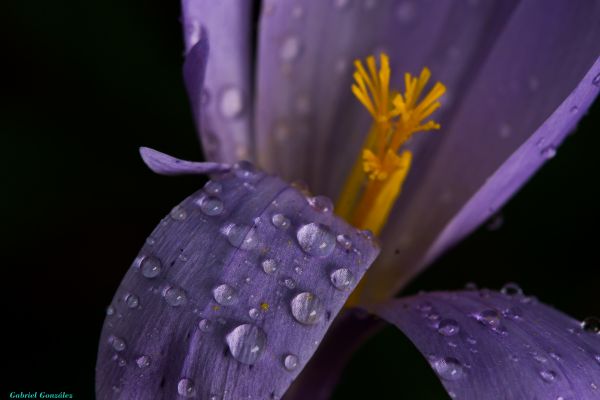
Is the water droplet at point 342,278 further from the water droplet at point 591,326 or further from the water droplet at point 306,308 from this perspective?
the water droplet at point 591,326

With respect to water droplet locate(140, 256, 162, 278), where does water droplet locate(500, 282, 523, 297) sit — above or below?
→ above

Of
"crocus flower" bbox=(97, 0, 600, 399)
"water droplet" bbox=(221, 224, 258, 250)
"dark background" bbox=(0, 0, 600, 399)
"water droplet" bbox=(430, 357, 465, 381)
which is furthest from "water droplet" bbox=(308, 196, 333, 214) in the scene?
"dark background" bbox=(0, 0, 600, 399)

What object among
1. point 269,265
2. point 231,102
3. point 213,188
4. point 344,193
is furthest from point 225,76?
point 269,265

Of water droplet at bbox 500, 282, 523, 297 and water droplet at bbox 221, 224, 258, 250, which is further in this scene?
water droplet at bbox 500, 282, 523, 297

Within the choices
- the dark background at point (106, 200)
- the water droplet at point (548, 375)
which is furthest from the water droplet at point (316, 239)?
the dark background at point (106, 200)

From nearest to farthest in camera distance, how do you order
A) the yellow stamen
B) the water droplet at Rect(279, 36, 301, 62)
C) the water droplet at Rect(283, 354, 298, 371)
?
the water droplet at Rect(283, 354, 298, 371), the yellow stamen, the water droplet at Rect(279, 36, 301, 62)

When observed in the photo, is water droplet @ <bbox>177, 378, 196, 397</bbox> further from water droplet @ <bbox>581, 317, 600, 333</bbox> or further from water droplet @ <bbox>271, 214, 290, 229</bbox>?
water droplet @ <bbox>581, 317, 600, 333</bbox>

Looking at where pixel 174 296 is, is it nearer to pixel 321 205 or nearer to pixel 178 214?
pixel 178 214
